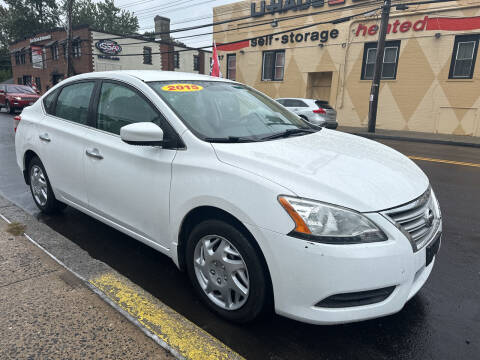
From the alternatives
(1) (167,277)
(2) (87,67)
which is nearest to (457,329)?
(1) (167,277)

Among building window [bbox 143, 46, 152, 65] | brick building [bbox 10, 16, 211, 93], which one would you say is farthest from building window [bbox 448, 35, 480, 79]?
building window [bbox 143, 46, 152, 65]

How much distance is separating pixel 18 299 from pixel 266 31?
20861 mm

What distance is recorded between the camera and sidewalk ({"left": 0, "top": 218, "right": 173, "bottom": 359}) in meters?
1.96

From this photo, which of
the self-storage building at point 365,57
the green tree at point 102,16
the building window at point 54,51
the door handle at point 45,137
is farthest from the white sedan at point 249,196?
the green tree at point 102,16

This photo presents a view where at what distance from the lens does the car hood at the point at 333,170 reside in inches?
77.0

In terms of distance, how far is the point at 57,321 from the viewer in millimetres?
2197

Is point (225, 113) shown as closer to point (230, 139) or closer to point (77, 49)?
point (230, 139)

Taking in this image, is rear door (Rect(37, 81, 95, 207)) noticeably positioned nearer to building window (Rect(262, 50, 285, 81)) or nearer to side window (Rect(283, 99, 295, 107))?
side window (Rect(283, 99, 295, 107))

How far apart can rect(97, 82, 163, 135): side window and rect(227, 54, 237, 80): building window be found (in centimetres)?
2065

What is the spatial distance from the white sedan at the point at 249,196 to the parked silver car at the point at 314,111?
37.1 ft

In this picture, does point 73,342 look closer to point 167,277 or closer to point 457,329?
point 167,277

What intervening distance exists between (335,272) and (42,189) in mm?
3592

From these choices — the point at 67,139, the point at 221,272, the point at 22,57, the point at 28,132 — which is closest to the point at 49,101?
the point at 28,132

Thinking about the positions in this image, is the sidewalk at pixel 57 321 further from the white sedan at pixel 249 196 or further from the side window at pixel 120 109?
the side window at pixel 120 109
